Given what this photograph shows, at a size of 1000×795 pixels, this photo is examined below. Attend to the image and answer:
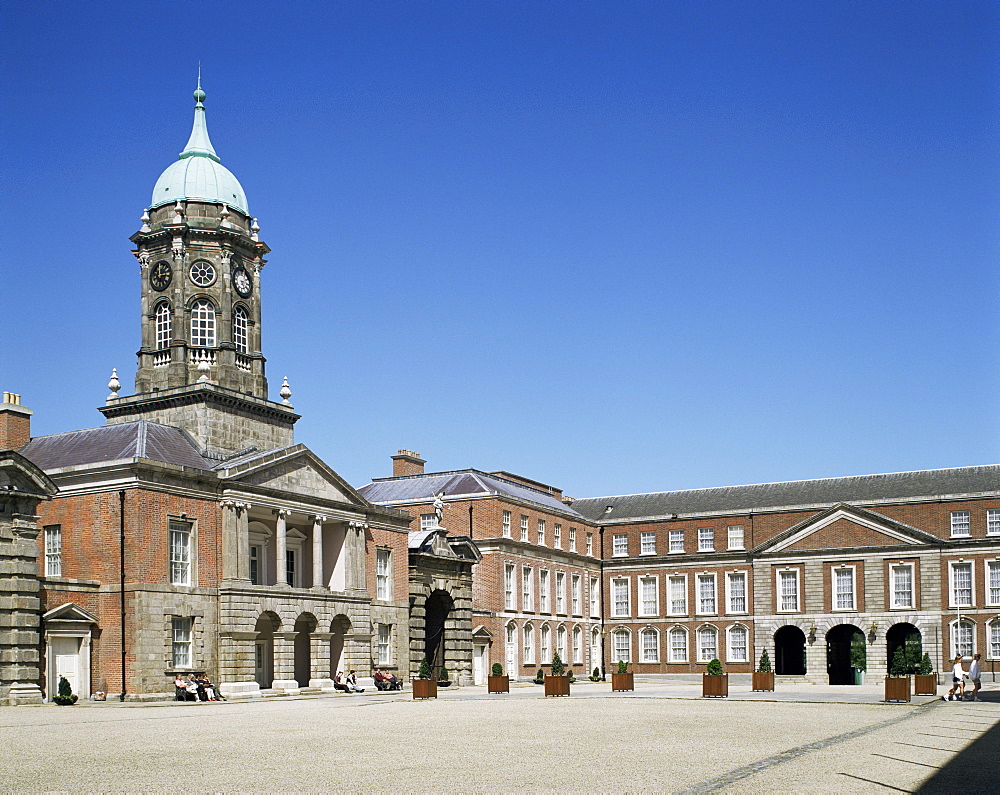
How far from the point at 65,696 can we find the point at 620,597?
149 ft

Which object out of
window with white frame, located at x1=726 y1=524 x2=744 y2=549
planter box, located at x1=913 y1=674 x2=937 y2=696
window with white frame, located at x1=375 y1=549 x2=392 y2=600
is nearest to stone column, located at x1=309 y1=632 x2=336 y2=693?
window with white frame, located at x1=375 y1=549 x2=392 y2=600

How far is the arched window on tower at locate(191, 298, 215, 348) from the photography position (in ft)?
175

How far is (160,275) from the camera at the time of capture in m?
54.1

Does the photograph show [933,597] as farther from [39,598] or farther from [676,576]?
[39,598]

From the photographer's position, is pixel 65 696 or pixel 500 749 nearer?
pixel 500 749

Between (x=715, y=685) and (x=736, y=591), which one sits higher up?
(x=736, y=591)

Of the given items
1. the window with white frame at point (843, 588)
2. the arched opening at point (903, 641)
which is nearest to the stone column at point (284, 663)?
the arched opening at point (903, 641)

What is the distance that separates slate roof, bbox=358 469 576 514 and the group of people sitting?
26.3m

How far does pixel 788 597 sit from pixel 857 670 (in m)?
6.86

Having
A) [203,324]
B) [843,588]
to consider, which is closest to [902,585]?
[843,588]

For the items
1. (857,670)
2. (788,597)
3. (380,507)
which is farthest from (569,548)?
(380,507)

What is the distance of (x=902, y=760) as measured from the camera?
19.6m

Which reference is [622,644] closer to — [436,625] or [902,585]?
[902,585]

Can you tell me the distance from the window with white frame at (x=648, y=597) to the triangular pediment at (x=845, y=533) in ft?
24.0
